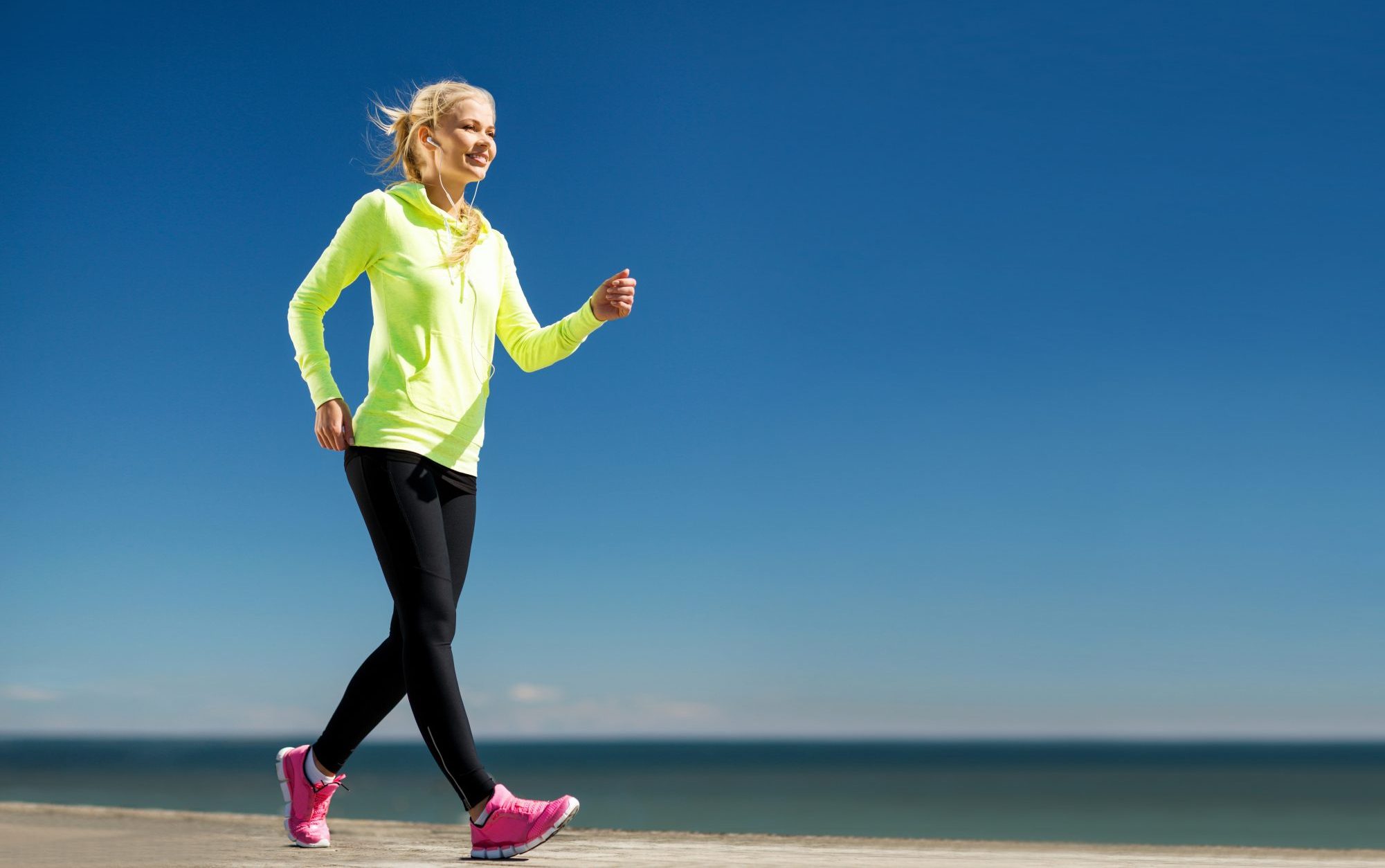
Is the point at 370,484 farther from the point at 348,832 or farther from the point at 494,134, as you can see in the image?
the point at 348,832

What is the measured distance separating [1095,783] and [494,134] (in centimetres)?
5582

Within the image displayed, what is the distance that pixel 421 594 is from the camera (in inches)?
116

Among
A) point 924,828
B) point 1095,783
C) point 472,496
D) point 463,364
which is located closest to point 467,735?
point 472,496

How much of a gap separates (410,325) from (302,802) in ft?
4.83

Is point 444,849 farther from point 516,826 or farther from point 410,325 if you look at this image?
point 410,325

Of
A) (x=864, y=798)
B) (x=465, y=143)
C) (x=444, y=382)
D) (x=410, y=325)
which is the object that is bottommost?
(x=864, y=798)

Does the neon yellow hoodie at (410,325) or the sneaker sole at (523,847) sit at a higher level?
the neon yellow hoodie at (410,325)

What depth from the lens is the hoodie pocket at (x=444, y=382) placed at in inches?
121

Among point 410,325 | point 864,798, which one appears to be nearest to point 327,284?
point 410,325

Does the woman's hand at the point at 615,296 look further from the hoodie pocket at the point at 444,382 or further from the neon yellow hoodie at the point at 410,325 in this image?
the hoodie pocket at the point at 444,382

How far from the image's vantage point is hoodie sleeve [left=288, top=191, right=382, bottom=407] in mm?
3160

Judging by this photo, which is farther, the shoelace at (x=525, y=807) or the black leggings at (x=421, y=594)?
the black leggings at (x=421, y=594)

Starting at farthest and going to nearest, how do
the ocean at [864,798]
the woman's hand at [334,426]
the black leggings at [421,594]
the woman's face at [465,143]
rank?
the ocean at [864,798] → the woman's face at [465,143] → the woman's hand at [334,426] → the black leggings at [421,594]

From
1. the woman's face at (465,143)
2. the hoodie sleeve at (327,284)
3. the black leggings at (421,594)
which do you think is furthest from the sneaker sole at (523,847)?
the woman's face at (465,143)
